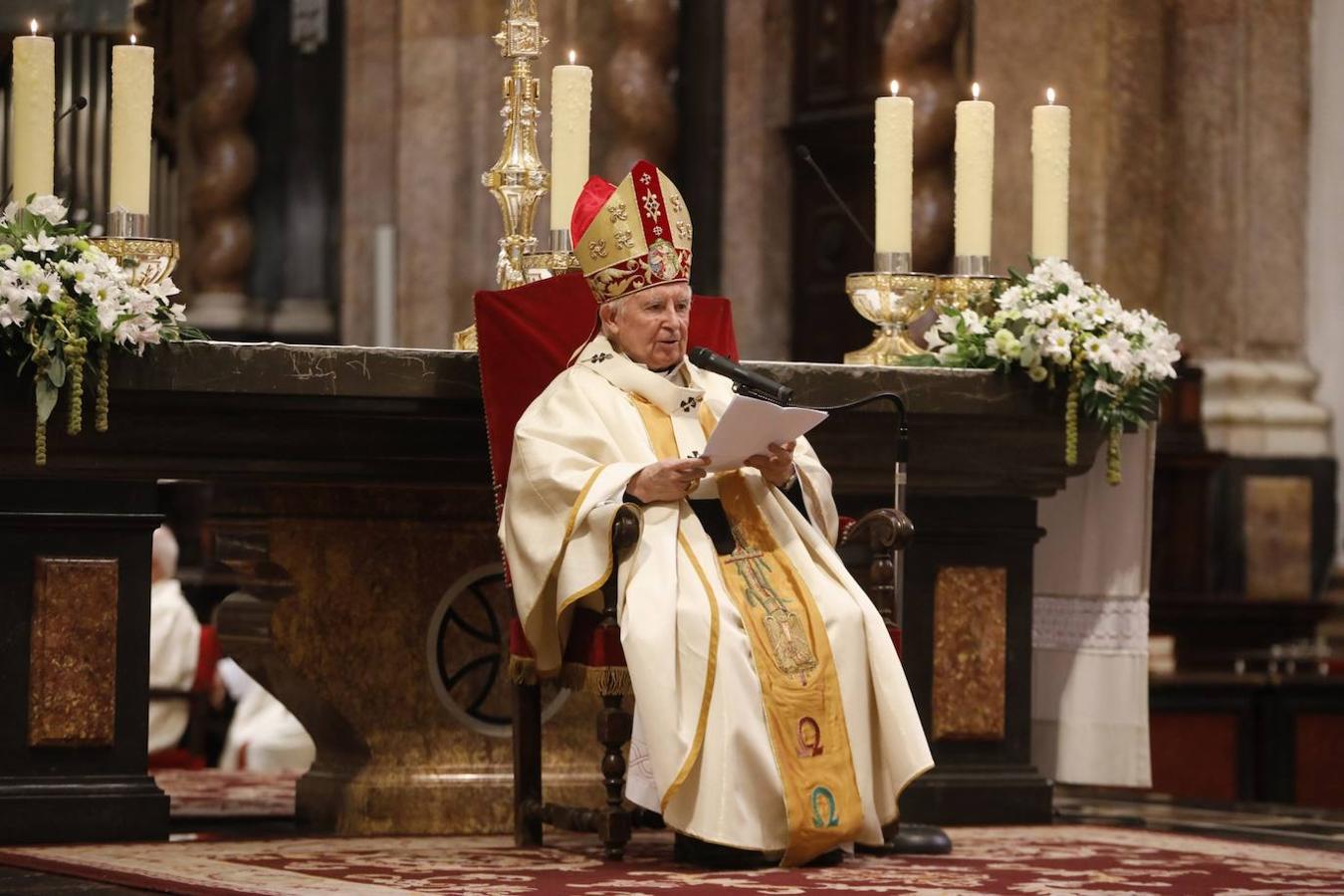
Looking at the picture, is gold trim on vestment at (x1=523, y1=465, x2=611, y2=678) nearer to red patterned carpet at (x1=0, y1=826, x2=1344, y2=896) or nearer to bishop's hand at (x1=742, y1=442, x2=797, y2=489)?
bishop's hand at (x1=742, y1=442, x2=797, y2=489)

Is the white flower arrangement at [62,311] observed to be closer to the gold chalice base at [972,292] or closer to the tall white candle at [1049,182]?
the gold chalice base at [972,292]

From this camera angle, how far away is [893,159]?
628 centimetres

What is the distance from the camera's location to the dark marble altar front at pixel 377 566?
223 inches

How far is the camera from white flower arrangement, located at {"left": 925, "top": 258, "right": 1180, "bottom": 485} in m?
6.18

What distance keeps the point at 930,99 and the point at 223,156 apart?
124 inches

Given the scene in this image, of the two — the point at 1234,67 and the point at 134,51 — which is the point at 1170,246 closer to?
the point at 1234,67

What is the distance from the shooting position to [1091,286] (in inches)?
248

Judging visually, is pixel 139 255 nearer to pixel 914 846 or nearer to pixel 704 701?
Answer: pixel 704 701

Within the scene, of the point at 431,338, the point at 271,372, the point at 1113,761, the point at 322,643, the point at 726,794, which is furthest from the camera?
the point at 431,338

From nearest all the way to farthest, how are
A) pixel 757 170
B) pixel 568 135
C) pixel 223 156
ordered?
pixel 568 135
pixel 757 170
pixel 223 156

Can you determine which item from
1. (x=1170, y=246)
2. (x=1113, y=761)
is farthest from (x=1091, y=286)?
(x=1170, y=246)

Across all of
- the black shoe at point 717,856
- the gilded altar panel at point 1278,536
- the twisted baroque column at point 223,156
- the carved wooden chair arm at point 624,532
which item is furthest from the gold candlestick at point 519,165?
the twisted baroque column at point 223,156

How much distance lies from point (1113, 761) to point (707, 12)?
4.98 metres

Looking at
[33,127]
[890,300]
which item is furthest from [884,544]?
[33,127]
